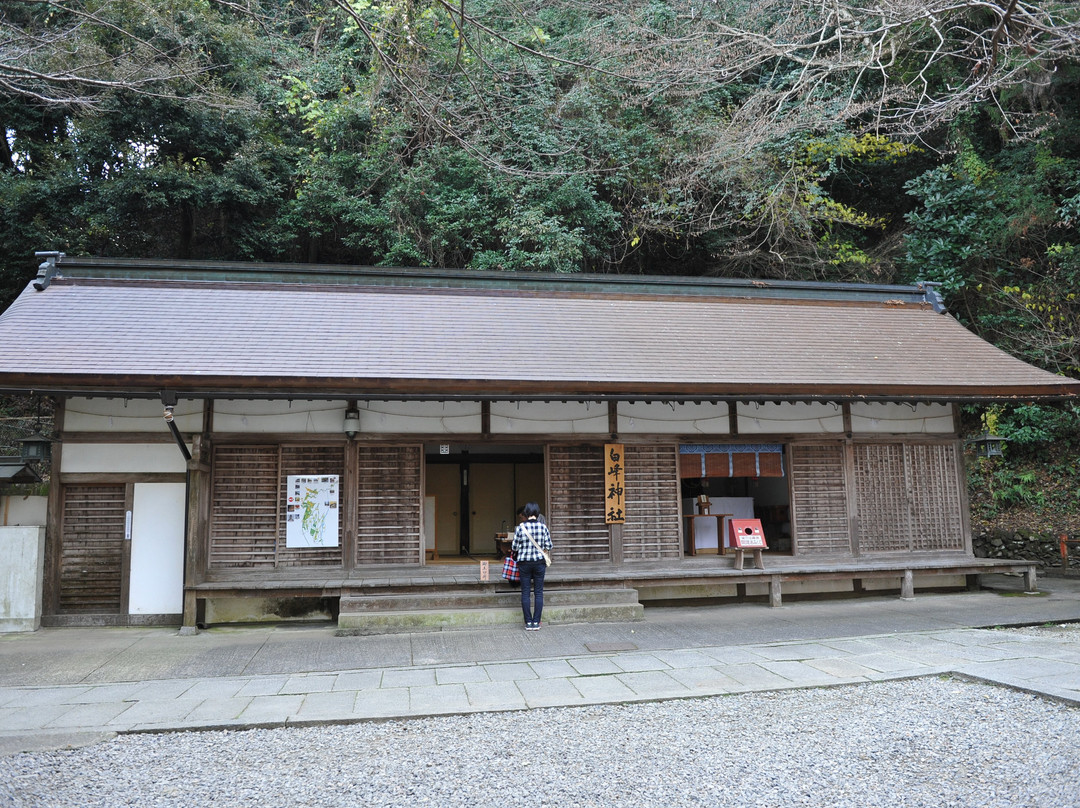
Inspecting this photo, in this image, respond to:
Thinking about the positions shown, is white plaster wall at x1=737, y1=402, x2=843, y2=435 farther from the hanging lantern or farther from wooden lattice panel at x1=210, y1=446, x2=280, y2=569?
the hanging lantern

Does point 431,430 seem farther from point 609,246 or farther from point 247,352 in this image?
point 609,246

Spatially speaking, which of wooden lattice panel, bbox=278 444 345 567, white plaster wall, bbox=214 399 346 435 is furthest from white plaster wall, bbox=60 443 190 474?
wooden lattice panel, bbox=278 444 345 567

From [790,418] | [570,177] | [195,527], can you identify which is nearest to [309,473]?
[195,527]

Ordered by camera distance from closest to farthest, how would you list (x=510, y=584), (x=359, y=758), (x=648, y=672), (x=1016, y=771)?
1. (x=1016, y=771)
2. (x=359, y=758)
3. (x=648, y=672)
4. (x=510, y=584)

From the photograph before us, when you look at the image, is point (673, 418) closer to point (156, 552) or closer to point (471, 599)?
point (471, 599)

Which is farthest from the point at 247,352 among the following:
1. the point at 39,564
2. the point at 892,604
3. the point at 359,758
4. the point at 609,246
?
the point at 609,246

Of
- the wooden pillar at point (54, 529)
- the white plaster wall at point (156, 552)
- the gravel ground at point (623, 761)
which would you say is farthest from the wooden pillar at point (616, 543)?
the wooden pillar at point (54, 529)

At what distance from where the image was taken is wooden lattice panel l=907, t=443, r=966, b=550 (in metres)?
10.5

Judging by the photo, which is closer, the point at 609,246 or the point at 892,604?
the point at 892,604

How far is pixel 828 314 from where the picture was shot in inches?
463

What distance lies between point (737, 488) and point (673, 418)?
216 inches

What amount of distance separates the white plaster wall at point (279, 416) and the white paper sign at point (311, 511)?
2.14ft

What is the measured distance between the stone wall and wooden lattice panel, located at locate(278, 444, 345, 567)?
1106 cm

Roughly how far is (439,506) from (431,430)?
5439 millimetres
